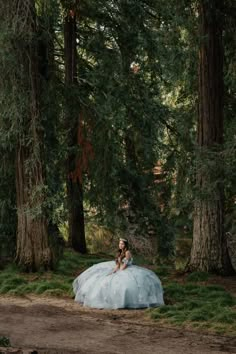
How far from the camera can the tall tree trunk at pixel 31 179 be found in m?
16.7

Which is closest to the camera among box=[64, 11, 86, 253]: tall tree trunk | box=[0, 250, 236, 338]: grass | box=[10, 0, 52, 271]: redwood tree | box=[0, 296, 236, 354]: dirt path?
box=[0, 296, 236, 354]: dirt path

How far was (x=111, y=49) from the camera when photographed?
60.7ft

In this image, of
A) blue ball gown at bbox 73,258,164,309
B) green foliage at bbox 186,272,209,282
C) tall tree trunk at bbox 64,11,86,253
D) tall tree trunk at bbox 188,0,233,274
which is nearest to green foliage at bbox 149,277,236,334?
blue ball gown at bbox 73,258,164,309

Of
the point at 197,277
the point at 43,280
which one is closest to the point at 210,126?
the point at 197,277

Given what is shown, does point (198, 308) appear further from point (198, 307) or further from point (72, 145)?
point (72, 145)

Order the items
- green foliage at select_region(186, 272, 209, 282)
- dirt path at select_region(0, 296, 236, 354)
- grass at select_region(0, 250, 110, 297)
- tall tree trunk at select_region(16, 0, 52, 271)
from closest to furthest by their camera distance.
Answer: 1. dirt path at select_region(0, 296, 236, 354)
2. grass at select_region(0, 250, 110, 297)
3. green foliage at select_region(186, 272, 209, 282)
4. tall tree trunk at select_region(16, 0, 52, 271)

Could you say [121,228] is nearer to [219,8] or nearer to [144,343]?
[219,8]

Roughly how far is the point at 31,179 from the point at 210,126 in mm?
4689

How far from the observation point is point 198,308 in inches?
514

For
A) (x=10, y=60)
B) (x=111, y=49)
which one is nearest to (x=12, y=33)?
(x=10, y=60)

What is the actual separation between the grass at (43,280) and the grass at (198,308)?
8.00ft

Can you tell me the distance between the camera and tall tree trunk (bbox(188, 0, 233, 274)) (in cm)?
1645

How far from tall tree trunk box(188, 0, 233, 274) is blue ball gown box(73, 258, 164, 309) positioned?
2.94 metres

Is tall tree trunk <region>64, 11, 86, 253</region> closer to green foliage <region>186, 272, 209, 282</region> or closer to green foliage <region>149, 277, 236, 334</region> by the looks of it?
green foliage <region>186, 272, 209, 282</region>
